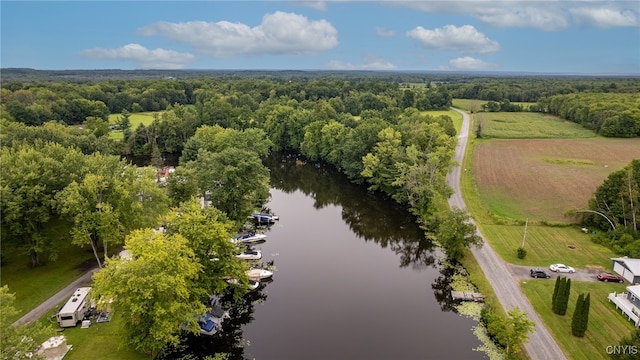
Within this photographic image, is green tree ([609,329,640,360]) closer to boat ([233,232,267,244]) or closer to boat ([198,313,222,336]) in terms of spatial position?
boat ([198,313,222,336])

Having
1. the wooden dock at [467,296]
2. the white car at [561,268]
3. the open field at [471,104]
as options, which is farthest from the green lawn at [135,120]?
the open field at [471,104]

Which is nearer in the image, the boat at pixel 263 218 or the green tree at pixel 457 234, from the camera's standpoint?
the green tree at pixel 457 234

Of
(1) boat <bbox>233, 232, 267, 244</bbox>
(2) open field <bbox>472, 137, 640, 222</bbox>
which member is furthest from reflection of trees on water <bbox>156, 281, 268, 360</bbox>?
(2) open field <bbox>472, 137, 640, 222</bbox>

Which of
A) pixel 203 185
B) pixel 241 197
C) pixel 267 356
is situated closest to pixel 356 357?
pixel 267 356

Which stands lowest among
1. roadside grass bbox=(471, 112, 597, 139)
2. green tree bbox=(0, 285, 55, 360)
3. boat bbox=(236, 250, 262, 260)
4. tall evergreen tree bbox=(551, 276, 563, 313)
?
boat bbox=(236, 250, 262, 260)

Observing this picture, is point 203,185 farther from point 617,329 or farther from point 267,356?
point 617,329

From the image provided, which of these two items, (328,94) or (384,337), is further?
(328,94)

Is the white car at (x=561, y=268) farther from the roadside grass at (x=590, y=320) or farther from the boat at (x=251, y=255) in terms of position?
the boat at (x=251, y=255)
